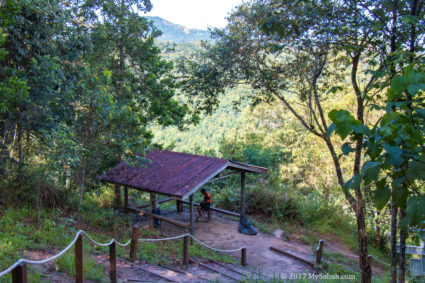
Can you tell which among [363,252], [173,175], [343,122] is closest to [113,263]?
[343,122]

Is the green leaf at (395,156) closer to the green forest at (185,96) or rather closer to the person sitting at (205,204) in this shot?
the green forest at (185,96)

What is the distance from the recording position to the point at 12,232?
6578mm

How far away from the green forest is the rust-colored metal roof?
44.9 inches

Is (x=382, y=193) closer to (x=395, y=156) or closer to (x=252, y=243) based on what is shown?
(x=395, y=156)

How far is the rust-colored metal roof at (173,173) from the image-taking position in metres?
9.95

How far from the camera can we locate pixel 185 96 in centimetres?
1052

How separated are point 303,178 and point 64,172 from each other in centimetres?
1422

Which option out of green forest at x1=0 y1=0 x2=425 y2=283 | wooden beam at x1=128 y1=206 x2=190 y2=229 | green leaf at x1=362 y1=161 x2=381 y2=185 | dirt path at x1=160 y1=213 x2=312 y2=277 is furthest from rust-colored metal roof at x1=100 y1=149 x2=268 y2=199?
green leaf at x1=362 y1=161 x2=381 y2=185

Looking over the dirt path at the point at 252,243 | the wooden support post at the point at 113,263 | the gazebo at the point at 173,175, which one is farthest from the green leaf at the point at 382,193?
the gazebo at the point at 173,175

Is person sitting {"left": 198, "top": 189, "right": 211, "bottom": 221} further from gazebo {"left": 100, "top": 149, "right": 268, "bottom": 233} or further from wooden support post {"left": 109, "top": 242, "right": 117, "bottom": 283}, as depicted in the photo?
wooden support post {"left": 109, "top": 242, "right": 117, "bottom": 283}

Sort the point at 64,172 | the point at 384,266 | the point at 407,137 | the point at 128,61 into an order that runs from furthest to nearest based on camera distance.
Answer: the point at 128,61
the point at 384,266
the point at 64,172
the point at 407,137

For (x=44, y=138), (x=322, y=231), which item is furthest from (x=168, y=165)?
(x=322, y=231)

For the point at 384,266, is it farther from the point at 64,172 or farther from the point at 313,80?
the point at 64,172

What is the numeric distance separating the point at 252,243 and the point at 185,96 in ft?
17.5
